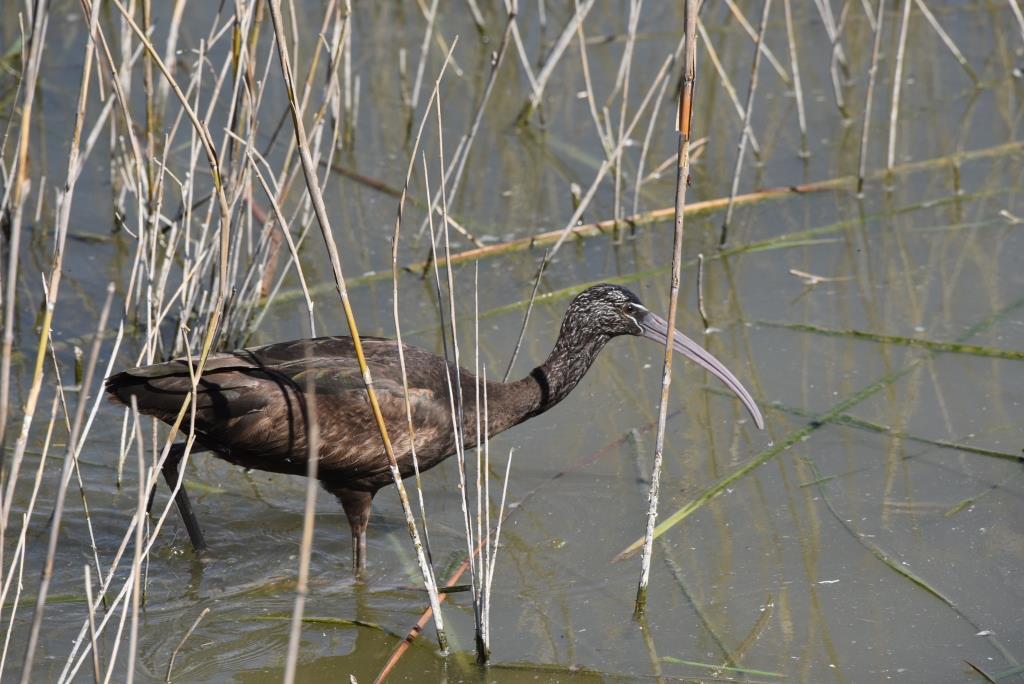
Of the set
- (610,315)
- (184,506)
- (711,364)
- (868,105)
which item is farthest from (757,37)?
(184,506)

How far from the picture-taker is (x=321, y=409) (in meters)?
4.48

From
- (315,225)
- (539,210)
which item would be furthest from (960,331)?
(315,225)

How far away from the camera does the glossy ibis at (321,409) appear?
4.43 metres

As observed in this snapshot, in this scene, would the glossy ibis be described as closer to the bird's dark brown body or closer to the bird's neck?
the bird's dark brown body

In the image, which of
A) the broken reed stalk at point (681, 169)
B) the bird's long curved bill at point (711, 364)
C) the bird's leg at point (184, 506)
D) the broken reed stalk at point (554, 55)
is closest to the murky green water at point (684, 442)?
the bird's leg at point (184, 506)

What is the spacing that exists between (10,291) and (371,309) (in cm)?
355

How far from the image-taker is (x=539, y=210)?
7.55 meters

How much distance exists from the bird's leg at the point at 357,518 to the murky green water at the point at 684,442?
91 mm

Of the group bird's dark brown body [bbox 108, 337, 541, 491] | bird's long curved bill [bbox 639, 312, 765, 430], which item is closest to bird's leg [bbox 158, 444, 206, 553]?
bird's dark brown body [bbox 108, 337, 541, 491]

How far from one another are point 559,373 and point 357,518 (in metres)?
0.93

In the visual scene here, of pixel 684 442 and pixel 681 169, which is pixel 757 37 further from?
pixel 681 169

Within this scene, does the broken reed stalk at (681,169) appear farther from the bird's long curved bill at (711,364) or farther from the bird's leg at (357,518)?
the bird's leg at (357,518)

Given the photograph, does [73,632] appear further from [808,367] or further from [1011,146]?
[1011,146]

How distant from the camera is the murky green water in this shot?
4.01 m
